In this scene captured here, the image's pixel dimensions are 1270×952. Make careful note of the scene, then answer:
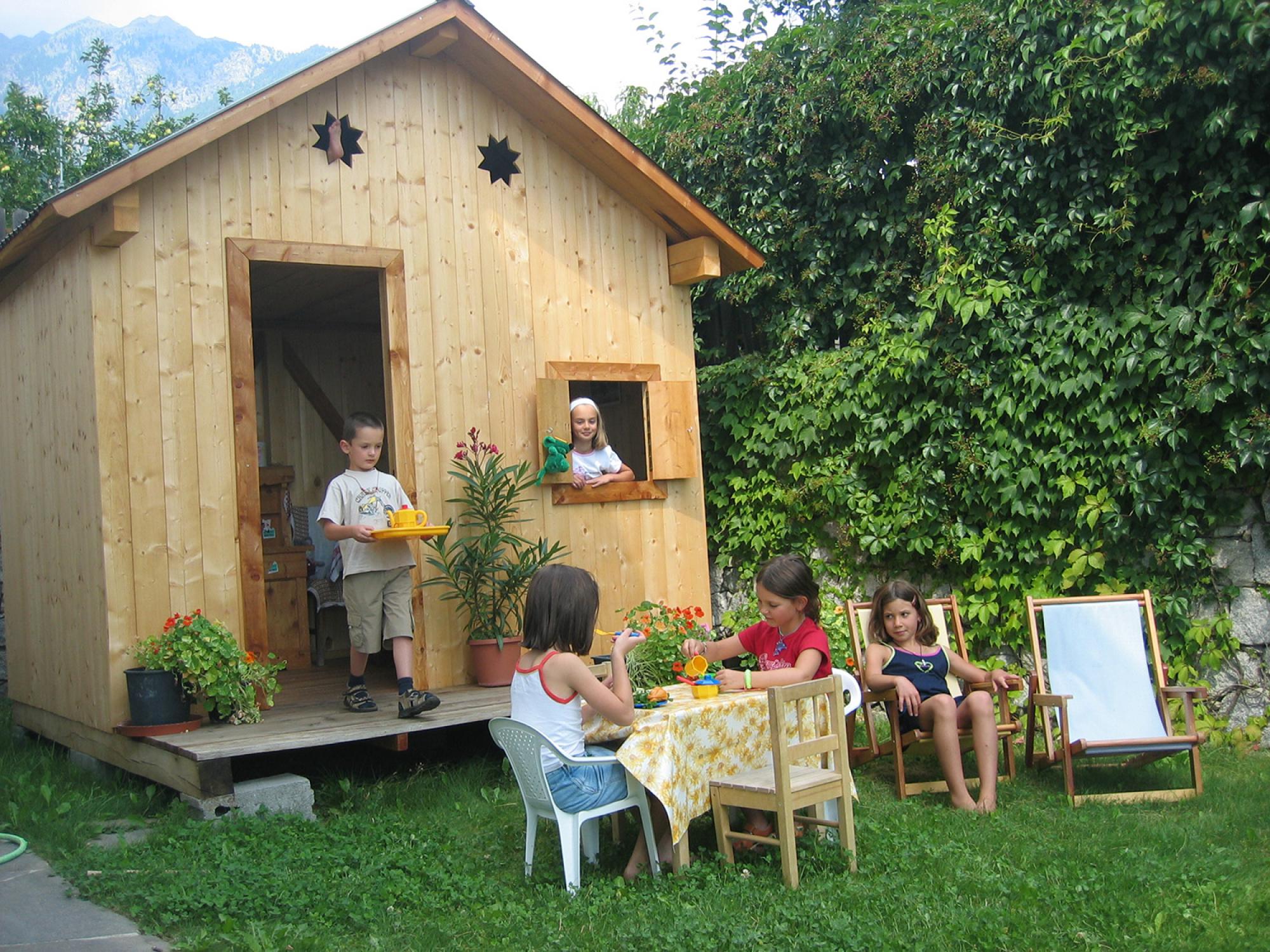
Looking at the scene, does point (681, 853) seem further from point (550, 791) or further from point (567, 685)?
point (567, 685)

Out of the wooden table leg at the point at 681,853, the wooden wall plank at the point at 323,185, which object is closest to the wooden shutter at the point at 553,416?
the wooden wall plank at the point at 323,185

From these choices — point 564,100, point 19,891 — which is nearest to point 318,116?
point 564,100

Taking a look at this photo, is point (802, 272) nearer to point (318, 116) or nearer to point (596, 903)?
point (318, 116)

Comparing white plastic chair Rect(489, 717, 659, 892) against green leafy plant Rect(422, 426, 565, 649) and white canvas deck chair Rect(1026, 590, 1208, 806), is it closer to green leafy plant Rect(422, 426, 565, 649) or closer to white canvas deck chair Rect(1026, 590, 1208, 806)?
white canvas deck chair Rect(1026, 590, 1208, 806)

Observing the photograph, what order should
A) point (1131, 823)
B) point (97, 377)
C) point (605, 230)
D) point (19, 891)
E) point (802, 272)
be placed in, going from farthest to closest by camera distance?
point (802, 272) → point (605, 230) → point (97, 377) → point (1131, 823) → point (19, 891)

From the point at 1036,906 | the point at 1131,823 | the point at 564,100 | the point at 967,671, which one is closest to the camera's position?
the point at 1036,906

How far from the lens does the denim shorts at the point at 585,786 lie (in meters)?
4.34

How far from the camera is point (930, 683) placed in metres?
5.88

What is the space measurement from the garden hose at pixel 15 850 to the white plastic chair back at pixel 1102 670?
16.8 feet

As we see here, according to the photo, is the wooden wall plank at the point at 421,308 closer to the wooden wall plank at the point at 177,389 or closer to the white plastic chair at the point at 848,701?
the wooden wall plank at the point at 177,389

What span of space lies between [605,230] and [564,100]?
3.24ft

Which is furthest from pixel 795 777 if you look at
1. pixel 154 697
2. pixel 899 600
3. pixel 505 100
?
pixel 505 100

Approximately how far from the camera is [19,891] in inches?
186

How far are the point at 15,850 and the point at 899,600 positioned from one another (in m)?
4.41
